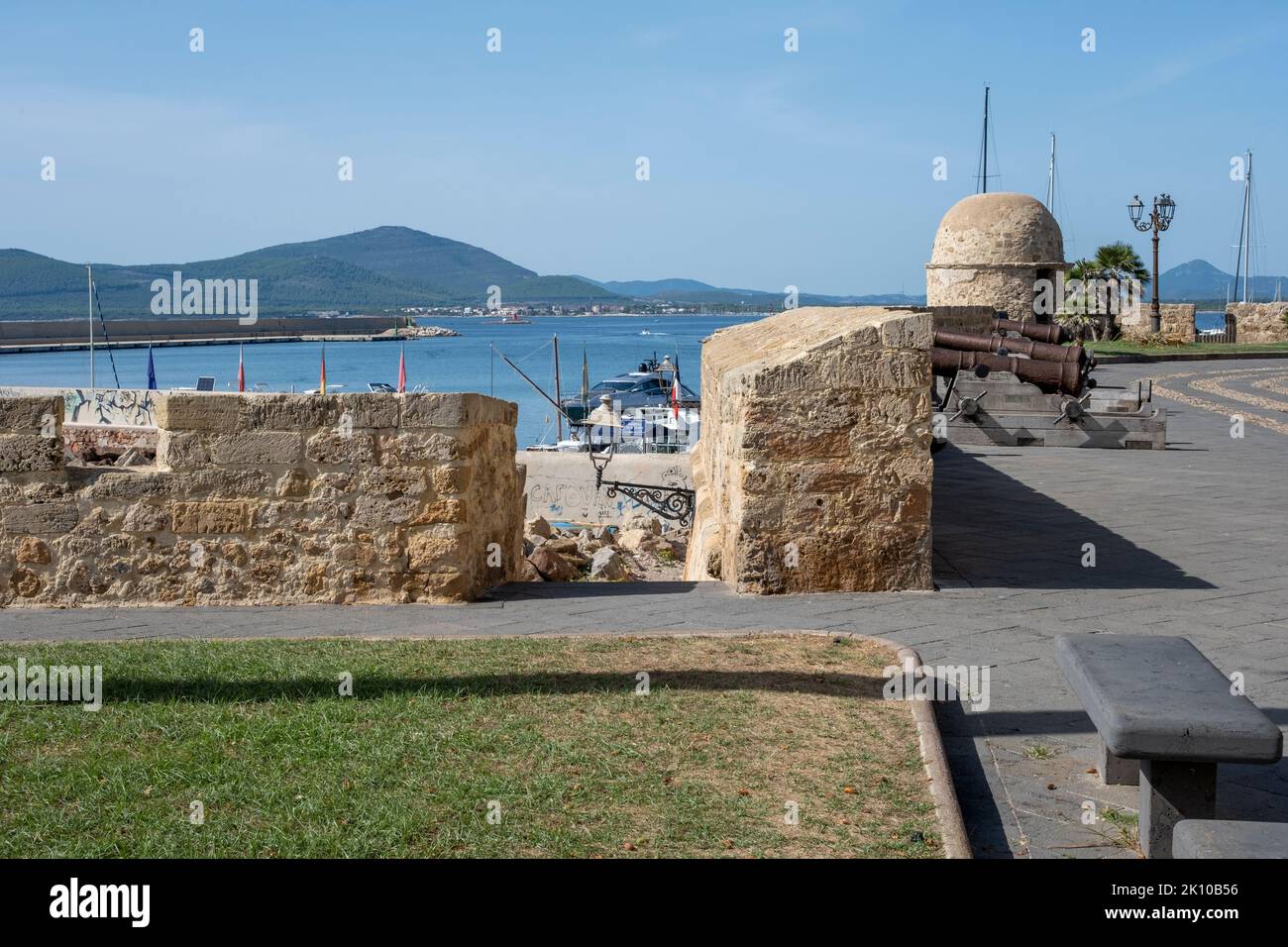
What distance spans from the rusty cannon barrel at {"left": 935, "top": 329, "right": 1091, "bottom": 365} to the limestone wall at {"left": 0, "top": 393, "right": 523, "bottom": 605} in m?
11.9

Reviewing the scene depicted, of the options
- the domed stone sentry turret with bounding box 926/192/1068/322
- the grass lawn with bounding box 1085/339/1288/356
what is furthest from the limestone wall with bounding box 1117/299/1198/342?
the domed stone sentry turret with bounding box 926/192/1068/322

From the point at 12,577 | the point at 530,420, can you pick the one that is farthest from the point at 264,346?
the point at 12,577

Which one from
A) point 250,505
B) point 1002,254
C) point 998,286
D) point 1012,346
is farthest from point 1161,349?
point 250,505

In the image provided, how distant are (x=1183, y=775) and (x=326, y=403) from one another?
447 centimetres

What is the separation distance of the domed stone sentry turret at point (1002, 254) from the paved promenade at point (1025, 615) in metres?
22.7

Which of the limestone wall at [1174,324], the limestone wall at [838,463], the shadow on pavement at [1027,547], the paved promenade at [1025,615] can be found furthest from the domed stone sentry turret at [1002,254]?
the limestone wall at [838,463]

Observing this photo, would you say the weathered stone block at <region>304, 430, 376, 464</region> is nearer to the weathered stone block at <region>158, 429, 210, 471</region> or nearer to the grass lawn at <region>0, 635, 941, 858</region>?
the weathered stone block at <region>158, 429, 210, 471</region>

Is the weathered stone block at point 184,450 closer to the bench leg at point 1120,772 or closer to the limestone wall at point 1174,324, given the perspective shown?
the bench leg at point 1120,772

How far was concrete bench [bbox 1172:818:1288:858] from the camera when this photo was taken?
9.18 ft

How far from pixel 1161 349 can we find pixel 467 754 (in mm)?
35628

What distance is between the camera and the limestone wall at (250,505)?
6391 millimetres

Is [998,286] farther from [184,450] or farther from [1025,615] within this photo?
[184,450]
